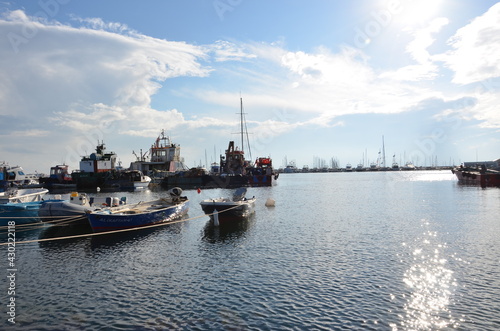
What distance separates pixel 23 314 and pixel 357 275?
1433 centimetres

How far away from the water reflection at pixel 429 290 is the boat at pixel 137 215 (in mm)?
21201

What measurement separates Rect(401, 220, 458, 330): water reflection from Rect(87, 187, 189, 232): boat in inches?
835

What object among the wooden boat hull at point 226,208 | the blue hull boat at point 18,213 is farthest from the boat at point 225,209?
the blue hull boat at point 18,213

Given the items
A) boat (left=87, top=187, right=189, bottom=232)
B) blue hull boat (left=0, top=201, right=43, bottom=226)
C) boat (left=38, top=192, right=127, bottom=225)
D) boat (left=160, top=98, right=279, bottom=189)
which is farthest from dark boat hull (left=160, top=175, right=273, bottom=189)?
boat (left=38, top=192, right=127, bottom=225)

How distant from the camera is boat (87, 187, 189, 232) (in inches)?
1033

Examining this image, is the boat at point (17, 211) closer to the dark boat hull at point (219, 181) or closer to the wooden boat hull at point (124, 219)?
the wooden boat hull at point (124, 219)

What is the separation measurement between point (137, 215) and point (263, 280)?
1617 centimetres

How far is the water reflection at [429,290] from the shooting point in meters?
11.3

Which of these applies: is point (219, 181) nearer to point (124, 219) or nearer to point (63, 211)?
point (63, 211)

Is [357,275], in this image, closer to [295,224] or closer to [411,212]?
[295,224]

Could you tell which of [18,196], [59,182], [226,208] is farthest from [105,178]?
[226,208]

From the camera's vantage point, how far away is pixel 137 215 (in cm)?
2794

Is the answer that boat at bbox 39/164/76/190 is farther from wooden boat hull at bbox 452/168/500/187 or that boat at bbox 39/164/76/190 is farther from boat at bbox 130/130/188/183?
wooden boat hull at bbox 452/168/500/187

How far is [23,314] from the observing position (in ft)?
40.0
